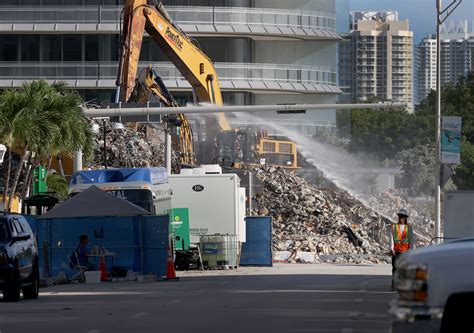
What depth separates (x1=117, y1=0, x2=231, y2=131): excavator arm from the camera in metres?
55.3

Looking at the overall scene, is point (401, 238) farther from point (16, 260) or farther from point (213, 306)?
point (16, 260)

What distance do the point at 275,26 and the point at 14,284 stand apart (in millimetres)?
58634

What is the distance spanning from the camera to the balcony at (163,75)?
82.6 meters

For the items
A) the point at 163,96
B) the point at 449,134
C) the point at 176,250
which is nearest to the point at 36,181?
the point at 176,250

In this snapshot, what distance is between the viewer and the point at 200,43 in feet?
278

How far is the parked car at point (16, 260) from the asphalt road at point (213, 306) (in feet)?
1.21

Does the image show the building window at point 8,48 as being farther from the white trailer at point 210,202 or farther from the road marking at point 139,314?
the road marking at point 139,314

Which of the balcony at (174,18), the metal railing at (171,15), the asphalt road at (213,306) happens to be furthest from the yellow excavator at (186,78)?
the asphalt road at (213,306)

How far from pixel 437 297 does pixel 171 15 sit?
7185cm

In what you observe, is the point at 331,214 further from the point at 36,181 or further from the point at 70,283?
the point at 70,283

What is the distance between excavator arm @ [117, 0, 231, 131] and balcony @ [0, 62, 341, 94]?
19130 mm

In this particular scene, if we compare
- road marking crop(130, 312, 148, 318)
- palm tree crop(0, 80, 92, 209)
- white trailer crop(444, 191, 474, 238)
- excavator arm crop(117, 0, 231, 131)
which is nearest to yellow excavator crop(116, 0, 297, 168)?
excavator arm crop(117, 0, 231, 131)

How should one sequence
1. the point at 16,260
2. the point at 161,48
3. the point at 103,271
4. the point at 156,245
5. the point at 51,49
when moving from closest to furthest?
the point at 16,260
the point at 103,271
the point at 156,245
the point at 161,48
the point at 51,49

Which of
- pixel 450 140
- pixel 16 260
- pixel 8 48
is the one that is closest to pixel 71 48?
pixel 8 48
